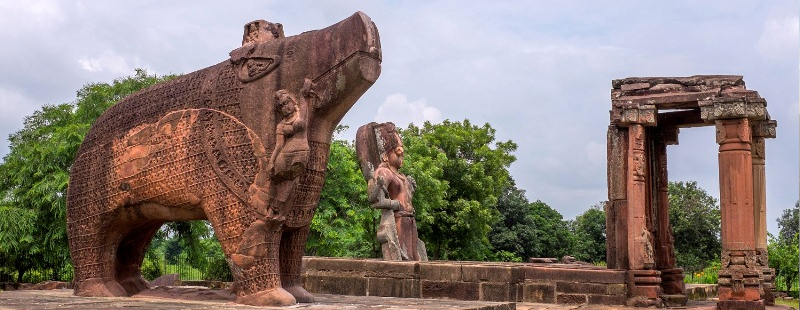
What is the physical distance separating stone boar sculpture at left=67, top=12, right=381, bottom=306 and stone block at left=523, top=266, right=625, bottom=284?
6.37 metres

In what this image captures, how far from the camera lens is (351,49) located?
7273 mm

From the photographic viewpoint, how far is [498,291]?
13367 mm

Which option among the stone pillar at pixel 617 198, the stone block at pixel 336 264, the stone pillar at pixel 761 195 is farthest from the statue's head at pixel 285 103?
the stone pillar at pixel 761 195

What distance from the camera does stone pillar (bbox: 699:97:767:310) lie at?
13359 millimetres

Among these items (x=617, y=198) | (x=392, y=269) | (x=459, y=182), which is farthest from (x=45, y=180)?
(x=459, y=182)

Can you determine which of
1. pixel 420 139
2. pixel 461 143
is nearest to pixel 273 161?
pixel 420 139

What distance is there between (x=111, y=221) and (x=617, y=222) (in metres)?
8.67

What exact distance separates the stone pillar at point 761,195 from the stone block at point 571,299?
12.8 ft

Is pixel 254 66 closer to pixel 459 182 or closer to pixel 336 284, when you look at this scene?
pixel 336 284

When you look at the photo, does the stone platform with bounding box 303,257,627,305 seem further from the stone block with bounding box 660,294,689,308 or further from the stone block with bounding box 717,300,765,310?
the stone block with bounding box 717,300,765,310

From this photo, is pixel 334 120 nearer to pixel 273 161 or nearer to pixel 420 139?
pixel 273 161

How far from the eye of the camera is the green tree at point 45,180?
1989 cm

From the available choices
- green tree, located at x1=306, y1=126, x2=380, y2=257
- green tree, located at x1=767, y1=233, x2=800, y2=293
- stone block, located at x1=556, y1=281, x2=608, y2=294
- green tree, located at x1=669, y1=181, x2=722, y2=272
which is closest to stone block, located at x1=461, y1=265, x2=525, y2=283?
stone block, located at x1=556, y1=281, x2=608, y2=294

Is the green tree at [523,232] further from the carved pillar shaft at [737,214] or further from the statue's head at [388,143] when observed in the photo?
the carved pillar shaft at [737,214]
